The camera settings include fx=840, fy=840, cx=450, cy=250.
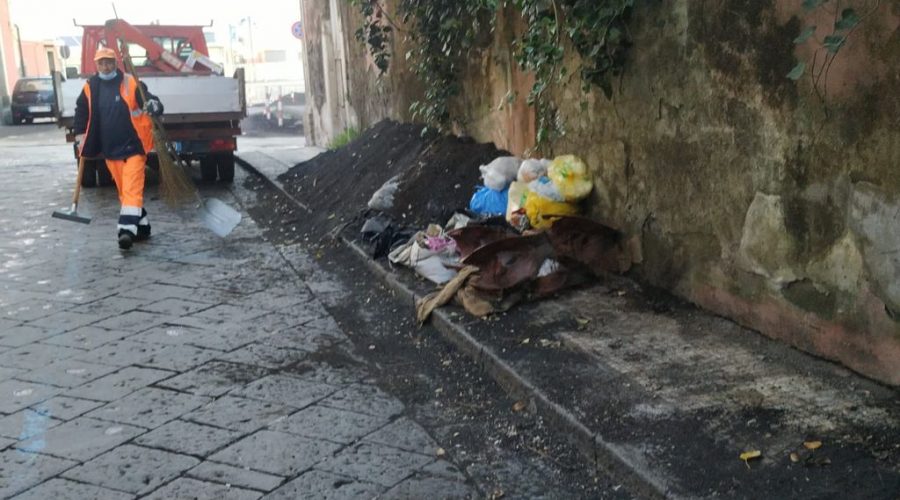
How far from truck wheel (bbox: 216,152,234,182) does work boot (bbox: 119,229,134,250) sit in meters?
4.36

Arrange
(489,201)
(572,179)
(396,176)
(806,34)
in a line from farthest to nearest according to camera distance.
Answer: (396,176) → (489,201) → (572,179) → (806,34)

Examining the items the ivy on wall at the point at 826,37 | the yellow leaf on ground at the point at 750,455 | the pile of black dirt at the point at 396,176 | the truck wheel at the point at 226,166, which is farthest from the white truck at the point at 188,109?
the yellow leaf on ground at the point at 750,455

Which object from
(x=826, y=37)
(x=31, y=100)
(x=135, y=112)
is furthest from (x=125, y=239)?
(x=31, y=100)

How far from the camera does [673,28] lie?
4395 millimetres

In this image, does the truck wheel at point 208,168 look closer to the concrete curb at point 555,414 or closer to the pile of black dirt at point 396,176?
the pile of black dirt at point 396,176

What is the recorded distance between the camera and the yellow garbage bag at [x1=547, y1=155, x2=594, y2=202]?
17.8ft

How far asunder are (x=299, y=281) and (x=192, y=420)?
2628 millimetres

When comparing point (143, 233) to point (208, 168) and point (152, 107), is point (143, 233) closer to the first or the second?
point (152, 107)

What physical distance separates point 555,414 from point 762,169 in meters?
1.49

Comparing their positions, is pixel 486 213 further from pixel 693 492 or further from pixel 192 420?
pixel 693 492

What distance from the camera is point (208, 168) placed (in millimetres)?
11859

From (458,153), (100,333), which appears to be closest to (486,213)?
(458,153)

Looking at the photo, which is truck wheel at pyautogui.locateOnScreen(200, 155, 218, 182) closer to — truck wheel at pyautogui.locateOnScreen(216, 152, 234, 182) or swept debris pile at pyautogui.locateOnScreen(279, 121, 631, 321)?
truck wheel at pyautogui.locateOnScreen(216, 152, 234, 182)

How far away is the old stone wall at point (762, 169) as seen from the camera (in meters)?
3.25
